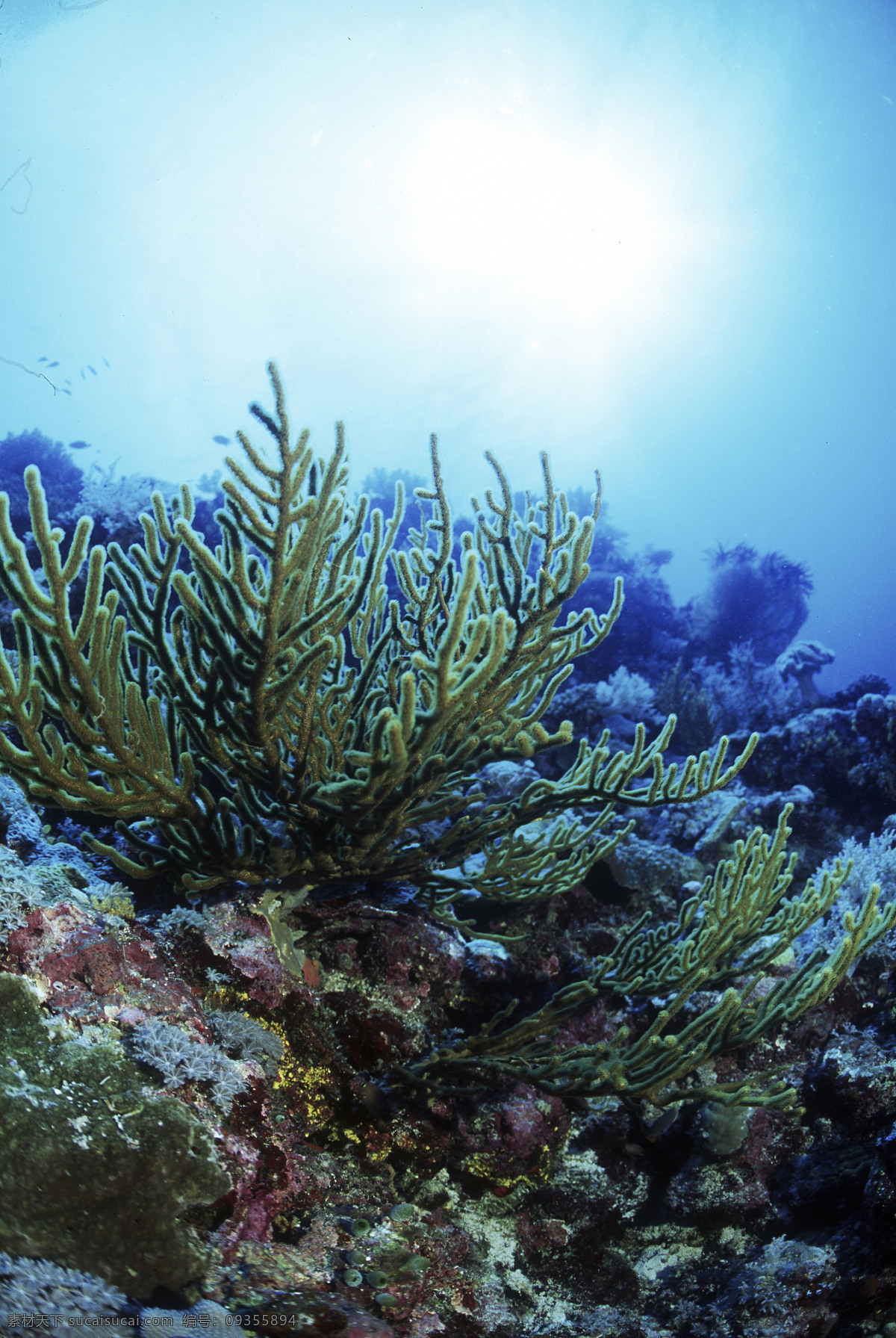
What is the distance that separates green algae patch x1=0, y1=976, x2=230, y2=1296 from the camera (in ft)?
4.87

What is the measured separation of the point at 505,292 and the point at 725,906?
35.3 metres

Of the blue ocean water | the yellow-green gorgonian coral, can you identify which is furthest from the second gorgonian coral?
the blue ocean water

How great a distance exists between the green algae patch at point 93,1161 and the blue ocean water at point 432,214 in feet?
63.1

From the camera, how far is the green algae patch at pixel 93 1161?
148 centimetres

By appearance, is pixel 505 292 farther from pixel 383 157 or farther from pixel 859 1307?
pixel 859 1307

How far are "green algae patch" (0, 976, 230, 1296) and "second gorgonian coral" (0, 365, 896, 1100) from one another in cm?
71

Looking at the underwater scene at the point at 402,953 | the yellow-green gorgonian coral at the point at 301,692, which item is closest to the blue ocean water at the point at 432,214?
the underwater scene at the point at 402,953

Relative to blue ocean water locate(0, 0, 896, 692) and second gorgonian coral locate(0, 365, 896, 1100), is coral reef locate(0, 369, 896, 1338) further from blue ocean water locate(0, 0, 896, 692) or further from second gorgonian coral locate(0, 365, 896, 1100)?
blue ocean water locate(0, 0, 896, 692)

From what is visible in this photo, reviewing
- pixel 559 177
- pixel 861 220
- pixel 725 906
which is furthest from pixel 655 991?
pixel 861 220

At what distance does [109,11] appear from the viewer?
72.5ft

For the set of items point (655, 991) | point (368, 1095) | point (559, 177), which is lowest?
point (368, 1095)

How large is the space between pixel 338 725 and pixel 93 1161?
1532mm

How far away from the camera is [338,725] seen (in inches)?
101

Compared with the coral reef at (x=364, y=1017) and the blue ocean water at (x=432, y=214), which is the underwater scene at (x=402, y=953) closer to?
the coral reef at (x=364, y=1017)
